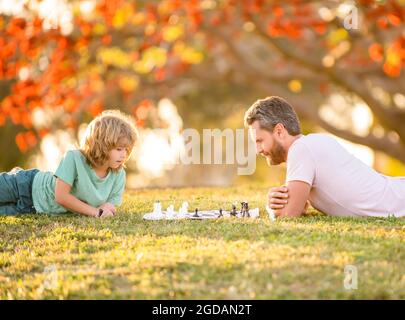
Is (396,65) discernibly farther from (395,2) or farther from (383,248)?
(383,248)

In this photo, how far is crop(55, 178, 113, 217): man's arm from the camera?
21.4ft

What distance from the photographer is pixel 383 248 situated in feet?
15.0

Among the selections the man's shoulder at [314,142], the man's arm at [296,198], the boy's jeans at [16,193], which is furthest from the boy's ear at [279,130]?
the boy's jeans at [16,193]

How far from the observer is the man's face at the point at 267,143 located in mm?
6168

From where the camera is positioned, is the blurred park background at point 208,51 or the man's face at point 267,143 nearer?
the man's face at point 267,143

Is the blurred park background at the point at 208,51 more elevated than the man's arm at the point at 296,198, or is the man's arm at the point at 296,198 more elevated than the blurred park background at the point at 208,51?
the blurred park background at the point at 208,51

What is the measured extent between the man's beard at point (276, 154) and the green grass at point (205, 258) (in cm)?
58

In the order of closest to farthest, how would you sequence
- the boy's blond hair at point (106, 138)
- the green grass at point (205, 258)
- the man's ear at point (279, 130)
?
the green grass at point (205, 258), the man's ear at point (279, 130), the boy's blond hair at point (106, 138)

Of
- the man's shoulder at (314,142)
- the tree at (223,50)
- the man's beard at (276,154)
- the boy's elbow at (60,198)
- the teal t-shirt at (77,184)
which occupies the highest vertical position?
the tree at (223,50)

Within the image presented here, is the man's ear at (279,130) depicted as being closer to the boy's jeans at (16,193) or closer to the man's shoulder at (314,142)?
the man's shoulder at (314,142)

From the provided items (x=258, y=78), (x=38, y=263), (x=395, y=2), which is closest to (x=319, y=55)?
(x=258, y=78)

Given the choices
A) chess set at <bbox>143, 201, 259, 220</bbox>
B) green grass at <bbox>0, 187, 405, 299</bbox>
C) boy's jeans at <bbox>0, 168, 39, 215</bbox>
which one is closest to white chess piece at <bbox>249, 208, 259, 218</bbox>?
chess set at <bbox>143, 201, 259, 220</bbox>

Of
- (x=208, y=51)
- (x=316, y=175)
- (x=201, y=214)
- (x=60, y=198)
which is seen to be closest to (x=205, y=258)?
(x=316, y=175)
